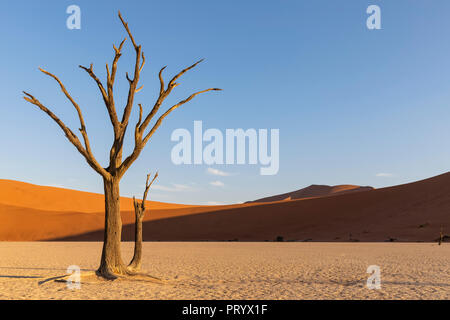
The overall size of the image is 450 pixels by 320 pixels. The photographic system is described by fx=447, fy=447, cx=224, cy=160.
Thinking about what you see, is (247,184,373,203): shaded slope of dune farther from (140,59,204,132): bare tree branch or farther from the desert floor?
(140,59,204,132): bare tree branch

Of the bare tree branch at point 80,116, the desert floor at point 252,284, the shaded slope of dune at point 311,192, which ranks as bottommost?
the desert floor at point 252,284

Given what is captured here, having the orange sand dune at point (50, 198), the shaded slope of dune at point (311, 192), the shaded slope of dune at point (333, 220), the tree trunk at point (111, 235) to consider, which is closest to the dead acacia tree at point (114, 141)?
the tree trunk at point (111, 235)

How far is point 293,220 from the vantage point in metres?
48.9

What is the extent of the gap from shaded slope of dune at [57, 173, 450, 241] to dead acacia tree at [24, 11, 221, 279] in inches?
1058

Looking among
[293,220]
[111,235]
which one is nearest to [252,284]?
[111,235]

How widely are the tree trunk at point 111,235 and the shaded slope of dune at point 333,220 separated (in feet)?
88.2

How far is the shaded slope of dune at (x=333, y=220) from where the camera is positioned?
1519 inches

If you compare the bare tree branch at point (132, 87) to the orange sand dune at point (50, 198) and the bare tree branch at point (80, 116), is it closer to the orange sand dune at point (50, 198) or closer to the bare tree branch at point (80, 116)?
the bare tree branch at point (80, 116)

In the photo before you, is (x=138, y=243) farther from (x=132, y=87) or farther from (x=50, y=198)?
(x=50, y=198)

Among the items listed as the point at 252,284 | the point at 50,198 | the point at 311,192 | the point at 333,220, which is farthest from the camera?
the point at 311,192

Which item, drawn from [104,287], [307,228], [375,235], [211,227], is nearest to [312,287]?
[104,287]

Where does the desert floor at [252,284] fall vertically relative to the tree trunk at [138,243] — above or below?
below

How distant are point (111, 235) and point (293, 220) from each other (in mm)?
39320

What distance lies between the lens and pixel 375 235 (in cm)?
3688
